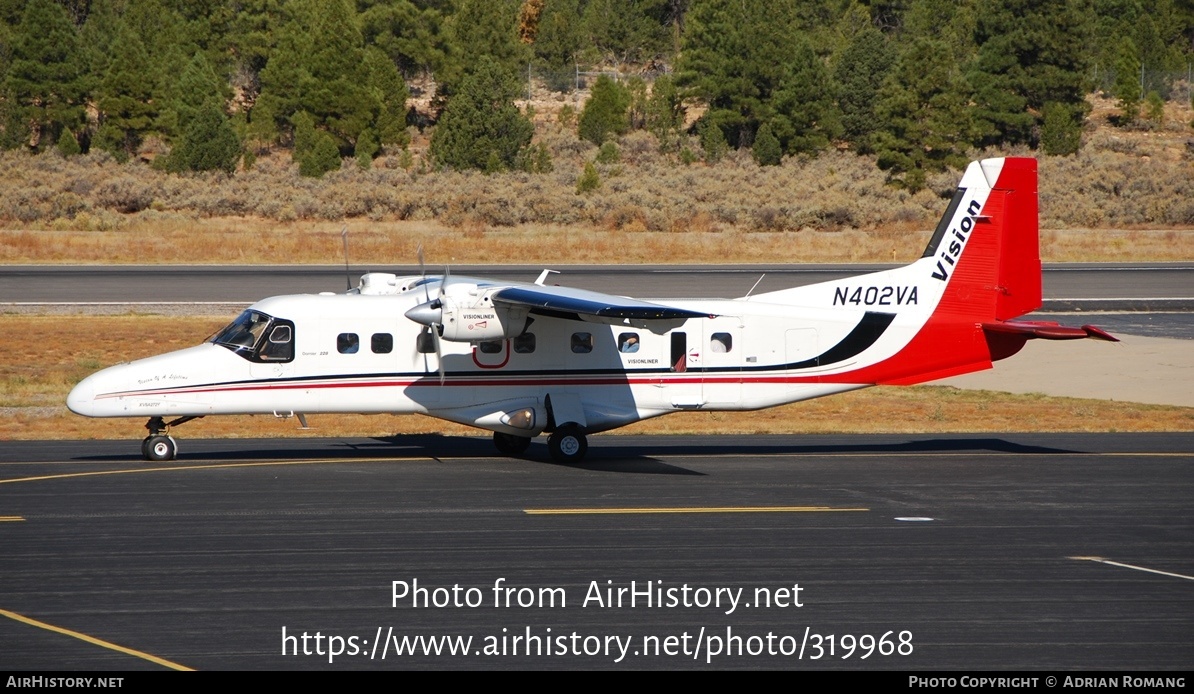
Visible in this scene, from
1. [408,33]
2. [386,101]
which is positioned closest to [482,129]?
[386,101]

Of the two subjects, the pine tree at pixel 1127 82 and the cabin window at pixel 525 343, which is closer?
the cabin window at pixel 525 343

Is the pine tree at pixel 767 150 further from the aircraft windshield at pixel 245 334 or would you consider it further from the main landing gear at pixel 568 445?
the aircraft windshield at pixel 245 334

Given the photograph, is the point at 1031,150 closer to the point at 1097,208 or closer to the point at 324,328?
the point at 1097,208

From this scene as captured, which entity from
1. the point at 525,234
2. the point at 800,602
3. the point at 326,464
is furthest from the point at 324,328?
the point at 525,234

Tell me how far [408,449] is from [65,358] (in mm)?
13938

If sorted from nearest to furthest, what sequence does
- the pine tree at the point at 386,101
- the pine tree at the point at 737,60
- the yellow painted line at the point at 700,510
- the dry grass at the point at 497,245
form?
1. the yellow painted line at the point at 700,510
2. the dry grass at the point at 497,245
3. the pine tree at the point at 386,101
4. the pine tree at the point at 737,60

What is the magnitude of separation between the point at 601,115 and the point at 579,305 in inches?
2770

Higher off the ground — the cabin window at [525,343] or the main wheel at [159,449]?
the cabin window at [525,343]

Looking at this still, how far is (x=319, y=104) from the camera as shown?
3007 inches

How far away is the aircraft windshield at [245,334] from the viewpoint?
18047 millimetres

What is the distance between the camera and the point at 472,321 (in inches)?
675

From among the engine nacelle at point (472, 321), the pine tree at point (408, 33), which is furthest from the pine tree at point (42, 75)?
the engine nacelle at point (472, 321)

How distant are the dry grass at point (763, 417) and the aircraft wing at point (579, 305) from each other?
6144 mm

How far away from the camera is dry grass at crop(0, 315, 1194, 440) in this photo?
2284 centimetres
